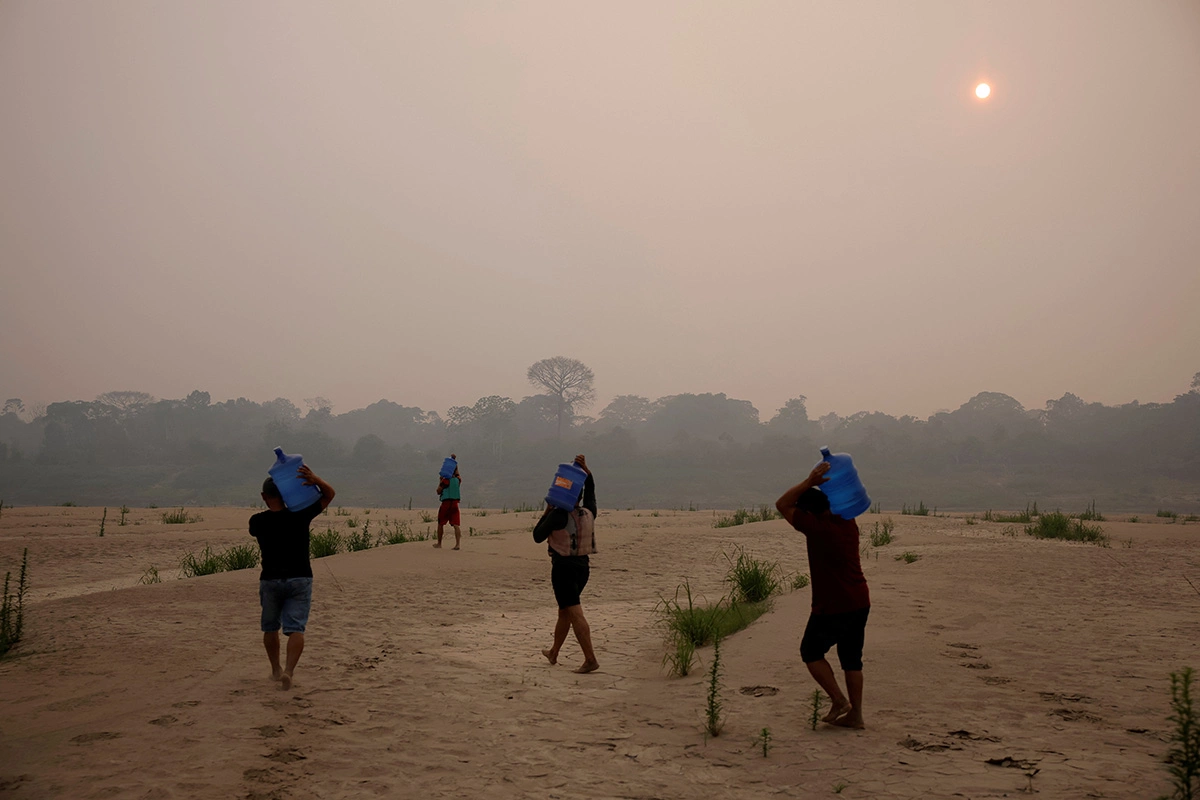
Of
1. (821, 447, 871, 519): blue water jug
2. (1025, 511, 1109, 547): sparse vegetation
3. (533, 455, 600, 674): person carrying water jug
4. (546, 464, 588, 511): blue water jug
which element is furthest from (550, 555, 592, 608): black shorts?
(1025, 511, 1109, 547): sparse vegetation

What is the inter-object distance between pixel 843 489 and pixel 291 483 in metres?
4.54

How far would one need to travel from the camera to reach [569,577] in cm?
730

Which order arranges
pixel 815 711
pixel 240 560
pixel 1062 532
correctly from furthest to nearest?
1. pixel 1062 532
2. pixel 240 560
3. pixel 815 711

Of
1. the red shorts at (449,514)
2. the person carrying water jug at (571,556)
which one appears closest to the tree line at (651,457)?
the red shorts at (449,514)

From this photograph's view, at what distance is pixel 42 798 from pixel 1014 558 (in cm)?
1444

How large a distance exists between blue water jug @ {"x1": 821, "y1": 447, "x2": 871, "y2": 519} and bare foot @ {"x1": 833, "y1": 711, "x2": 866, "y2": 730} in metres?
1.46

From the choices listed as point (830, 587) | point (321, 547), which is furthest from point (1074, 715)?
point (321, 547)

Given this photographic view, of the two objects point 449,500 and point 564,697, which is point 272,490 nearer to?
point 564,697

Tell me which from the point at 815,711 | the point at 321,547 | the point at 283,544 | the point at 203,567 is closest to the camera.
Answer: the point at 815,711

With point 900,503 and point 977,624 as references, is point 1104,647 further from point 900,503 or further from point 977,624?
point 900,503

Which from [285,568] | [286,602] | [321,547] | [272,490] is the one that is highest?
[272,490]

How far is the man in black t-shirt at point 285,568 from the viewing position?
20.9 ft

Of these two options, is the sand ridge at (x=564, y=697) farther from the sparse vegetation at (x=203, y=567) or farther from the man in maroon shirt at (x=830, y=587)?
the sparse vegetation at (x=203, y=567)

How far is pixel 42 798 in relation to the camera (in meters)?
4.27
